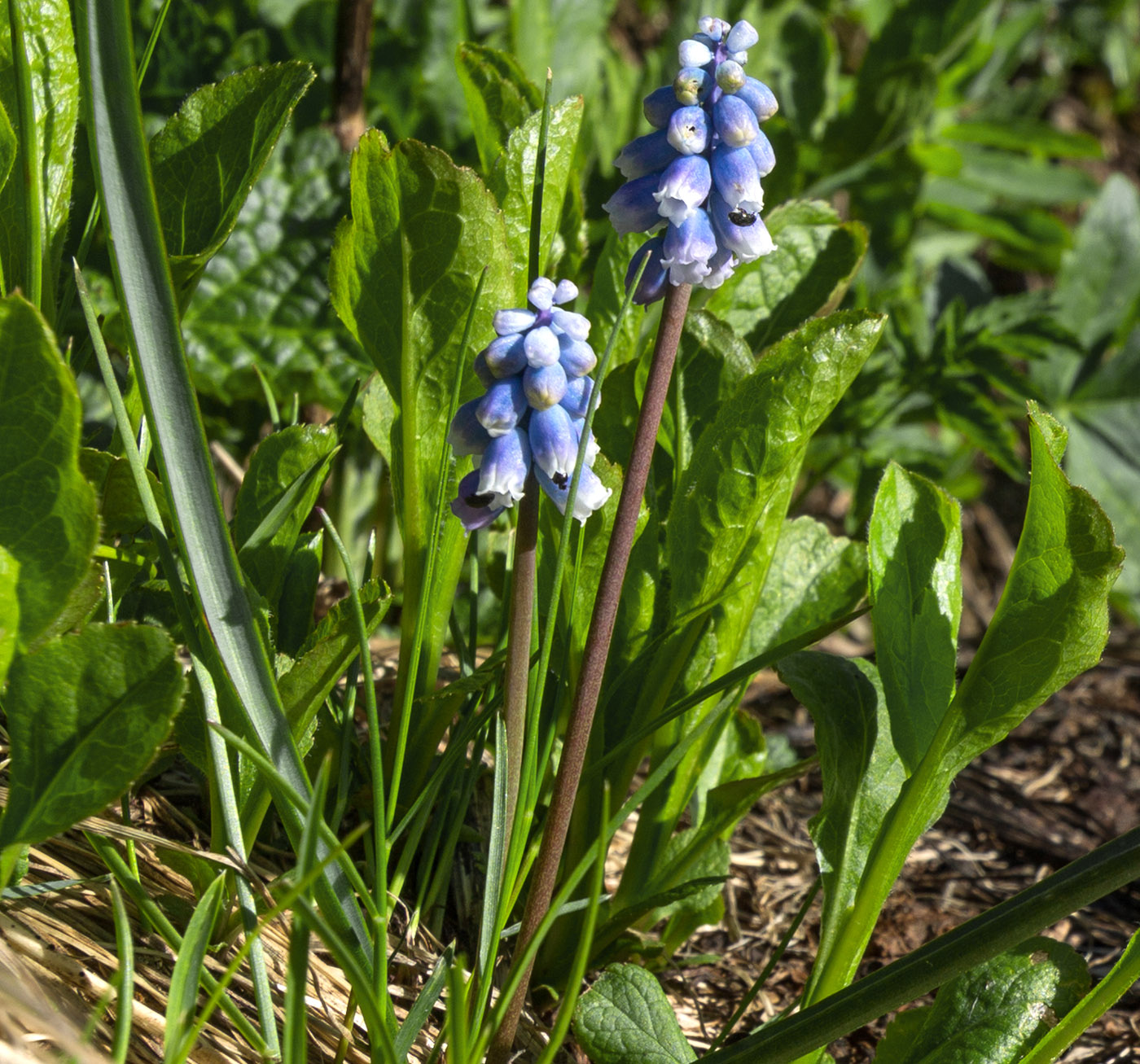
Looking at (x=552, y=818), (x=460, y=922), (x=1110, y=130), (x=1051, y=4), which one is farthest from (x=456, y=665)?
(x=1110, y=130)

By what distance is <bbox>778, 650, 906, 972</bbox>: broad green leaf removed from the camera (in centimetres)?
116

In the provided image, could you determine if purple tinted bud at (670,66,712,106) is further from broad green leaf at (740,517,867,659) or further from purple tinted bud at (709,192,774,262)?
broad green leaf at (740,517,867,659)

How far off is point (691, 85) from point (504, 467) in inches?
14.2

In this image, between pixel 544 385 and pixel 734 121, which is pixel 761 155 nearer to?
pixel 734 121

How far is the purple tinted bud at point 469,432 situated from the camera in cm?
93

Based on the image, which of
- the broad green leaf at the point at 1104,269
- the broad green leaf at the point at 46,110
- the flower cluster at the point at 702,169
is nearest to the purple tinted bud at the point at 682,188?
the flower cluster at the point at 702,169

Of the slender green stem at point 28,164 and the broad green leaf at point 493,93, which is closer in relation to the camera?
the slender green stem at point 28,164

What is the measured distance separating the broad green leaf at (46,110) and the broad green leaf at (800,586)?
35.2 inches

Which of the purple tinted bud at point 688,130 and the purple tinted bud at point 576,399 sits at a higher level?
the purple tinted bud at point 688,130

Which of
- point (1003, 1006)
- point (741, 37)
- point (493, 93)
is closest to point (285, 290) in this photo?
point (493, 93)

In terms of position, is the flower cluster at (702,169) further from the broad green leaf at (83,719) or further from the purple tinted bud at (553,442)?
the broad green leaf at (83,719)

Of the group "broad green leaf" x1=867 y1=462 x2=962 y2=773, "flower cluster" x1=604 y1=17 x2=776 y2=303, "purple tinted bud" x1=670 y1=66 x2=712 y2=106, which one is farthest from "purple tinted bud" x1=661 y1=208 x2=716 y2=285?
"broad green leaf" x1=867 y1=462 x2=962 y2=773

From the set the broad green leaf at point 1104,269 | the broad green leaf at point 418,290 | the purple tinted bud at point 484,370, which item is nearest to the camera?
the purple tinted bud at point 484,370

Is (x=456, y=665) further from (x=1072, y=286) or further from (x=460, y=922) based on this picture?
(x=1072, y=286)
